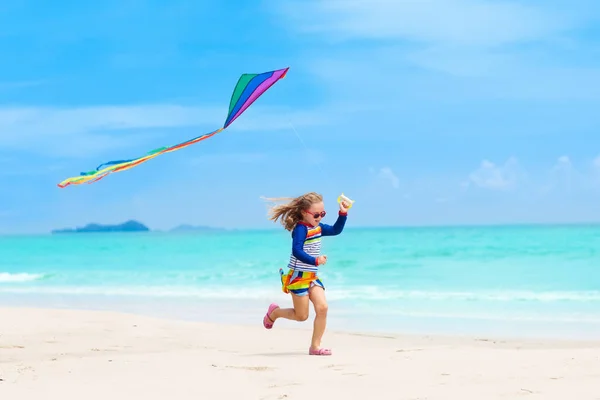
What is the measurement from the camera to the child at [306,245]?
613cm

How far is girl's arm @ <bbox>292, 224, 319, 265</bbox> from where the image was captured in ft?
19.6

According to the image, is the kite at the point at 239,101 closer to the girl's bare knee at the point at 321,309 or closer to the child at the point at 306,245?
the child at the point at 306,245

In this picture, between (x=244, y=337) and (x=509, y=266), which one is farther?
(x=509, y=266)

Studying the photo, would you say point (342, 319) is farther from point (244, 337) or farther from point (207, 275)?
point (207, 275)

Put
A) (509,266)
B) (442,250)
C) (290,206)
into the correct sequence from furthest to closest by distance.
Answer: (442,250) → (509,266) → (290,206)

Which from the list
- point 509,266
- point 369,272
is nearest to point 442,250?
point 509,266

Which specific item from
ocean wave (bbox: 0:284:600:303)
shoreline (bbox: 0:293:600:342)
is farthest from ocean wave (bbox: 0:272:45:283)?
shoreline (bbox: 0:293:600:342)

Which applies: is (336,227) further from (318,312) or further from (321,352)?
(321,352)

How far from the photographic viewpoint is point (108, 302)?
586 inches

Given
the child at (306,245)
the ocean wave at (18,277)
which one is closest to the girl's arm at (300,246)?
the child at (306,245)

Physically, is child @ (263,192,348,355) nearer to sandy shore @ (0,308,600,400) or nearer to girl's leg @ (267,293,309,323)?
girl's leg @ (267,293,309,323)

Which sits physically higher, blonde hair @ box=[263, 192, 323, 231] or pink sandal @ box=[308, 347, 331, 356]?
blonde hair @ box=[263, 192, 323, 231]

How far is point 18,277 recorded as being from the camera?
25266 millimetres

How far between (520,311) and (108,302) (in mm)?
7737
